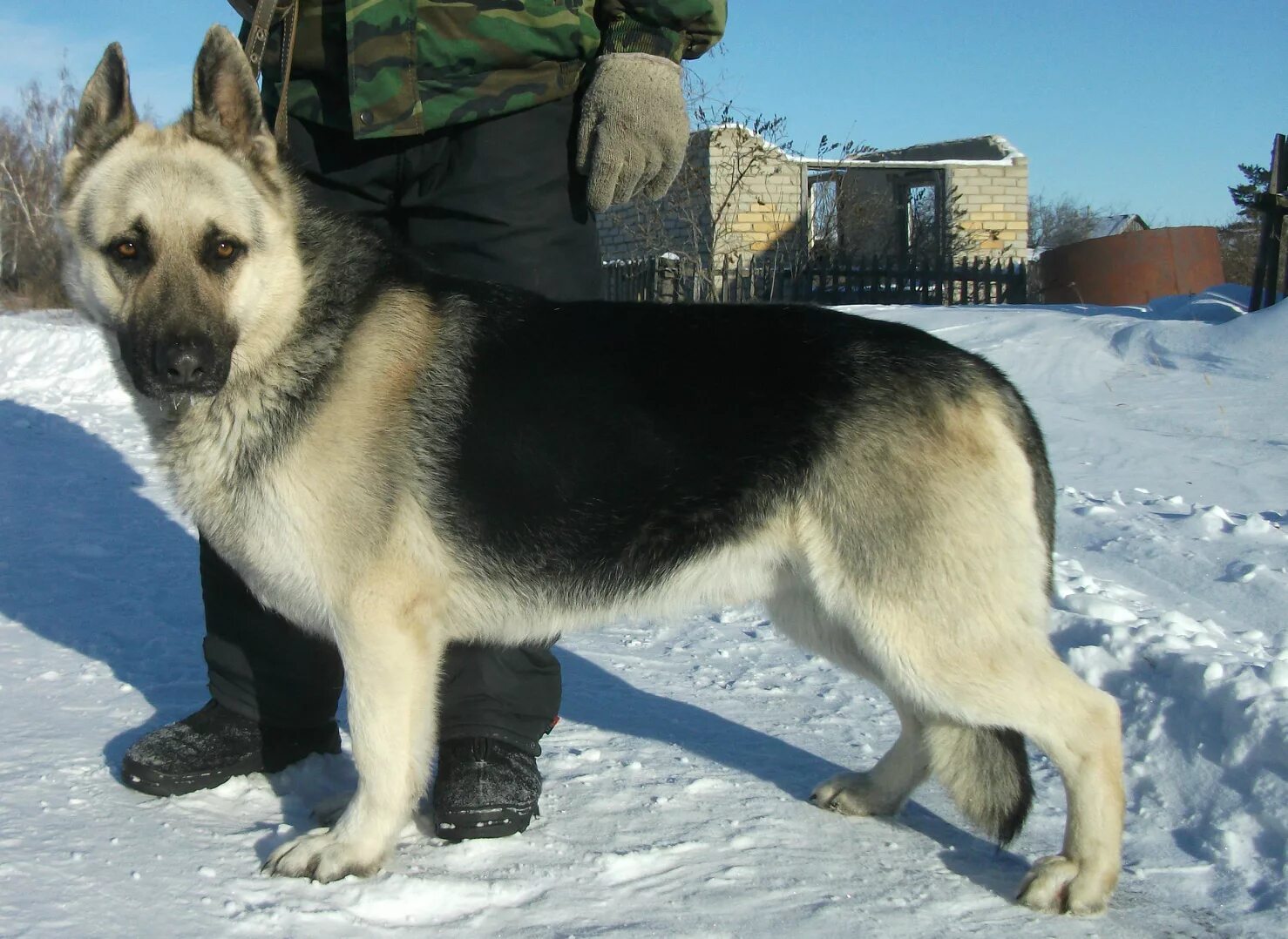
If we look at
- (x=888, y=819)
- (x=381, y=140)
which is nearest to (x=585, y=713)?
(x=888, y=819)

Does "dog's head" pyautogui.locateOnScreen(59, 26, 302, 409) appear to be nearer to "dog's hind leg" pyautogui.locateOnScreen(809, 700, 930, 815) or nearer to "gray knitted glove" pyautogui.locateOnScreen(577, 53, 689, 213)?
"gray knitted glove" pyautogui.locateOnScreen(577, 53, 689, 213)

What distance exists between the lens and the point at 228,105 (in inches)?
107

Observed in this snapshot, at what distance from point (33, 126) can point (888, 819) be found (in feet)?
150

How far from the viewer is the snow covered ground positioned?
7.50 feet

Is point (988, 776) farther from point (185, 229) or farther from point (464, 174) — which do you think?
point (185, 229)

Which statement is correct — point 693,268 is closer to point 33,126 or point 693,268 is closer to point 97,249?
point 97,249

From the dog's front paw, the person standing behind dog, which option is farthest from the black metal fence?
the dog's front paw

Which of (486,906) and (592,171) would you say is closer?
(486,906)

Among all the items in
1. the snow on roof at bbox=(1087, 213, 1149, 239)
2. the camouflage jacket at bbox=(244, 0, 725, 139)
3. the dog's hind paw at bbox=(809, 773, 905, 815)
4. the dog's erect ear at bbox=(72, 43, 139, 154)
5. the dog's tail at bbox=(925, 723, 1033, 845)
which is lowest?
the dog's hind paw at bbox=(809, 773, 905, 815)

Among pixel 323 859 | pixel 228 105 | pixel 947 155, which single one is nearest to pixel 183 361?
pixel 228 105

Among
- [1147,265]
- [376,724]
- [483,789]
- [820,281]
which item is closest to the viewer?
[376,724]

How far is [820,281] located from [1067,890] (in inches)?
585

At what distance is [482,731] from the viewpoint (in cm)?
289

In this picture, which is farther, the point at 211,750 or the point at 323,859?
the point at 211,750
